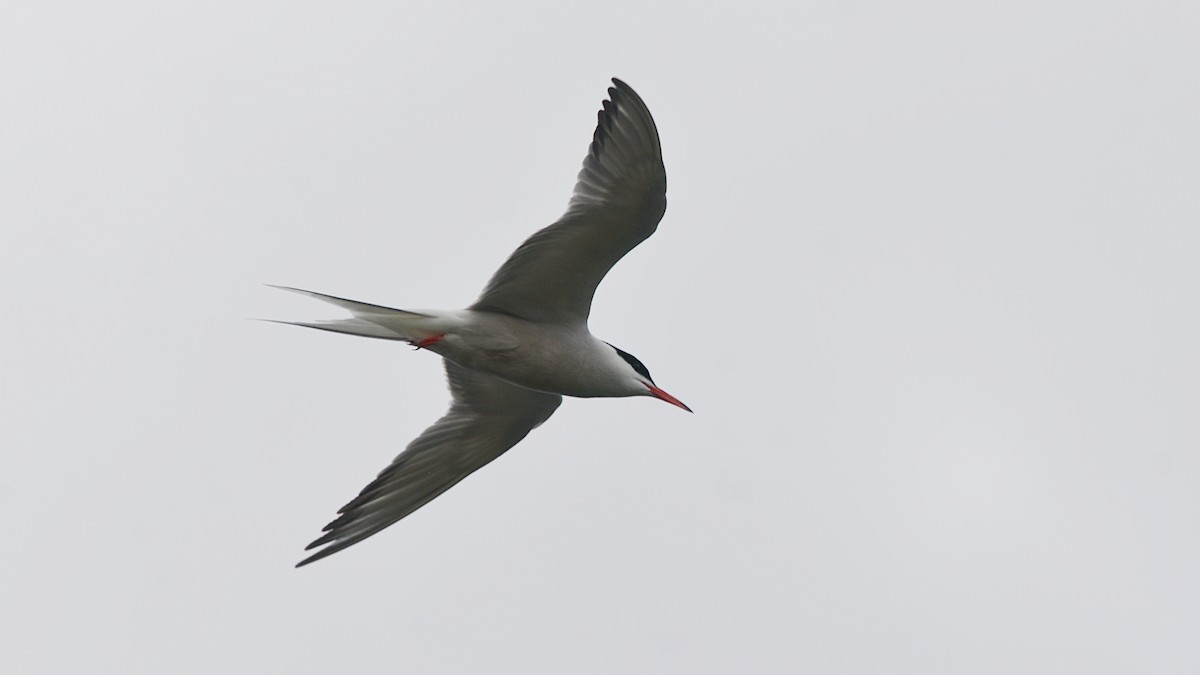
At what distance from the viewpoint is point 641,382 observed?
838 centimetres

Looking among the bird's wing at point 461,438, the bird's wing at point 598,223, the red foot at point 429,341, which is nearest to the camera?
the bird's wing at point 598,223

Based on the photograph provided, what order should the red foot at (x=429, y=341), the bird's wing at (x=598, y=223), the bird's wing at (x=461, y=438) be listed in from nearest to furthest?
the bird's wing at (x=598, y=223) → the red foot at (x=429, y=341) → the bird's wing at (x=461, y=438)

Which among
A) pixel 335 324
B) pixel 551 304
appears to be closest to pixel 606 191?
pixel 551 304

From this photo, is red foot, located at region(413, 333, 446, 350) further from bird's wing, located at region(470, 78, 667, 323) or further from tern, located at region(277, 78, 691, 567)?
bird's wing, located at region(470, 78, 667, 323)

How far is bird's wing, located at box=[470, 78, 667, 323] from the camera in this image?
7.52 meters

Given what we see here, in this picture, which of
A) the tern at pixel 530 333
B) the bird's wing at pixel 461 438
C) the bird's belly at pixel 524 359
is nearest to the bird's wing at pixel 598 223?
the tern at pixel 530 333

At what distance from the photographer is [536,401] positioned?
30.1 ft

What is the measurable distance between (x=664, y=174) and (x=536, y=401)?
216 centimetres

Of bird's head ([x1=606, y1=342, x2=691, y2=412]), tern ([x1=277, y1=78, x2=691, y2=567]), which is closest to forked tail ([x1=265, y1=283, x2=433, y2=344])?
tern ([x1=277, y1=78, x2=691, y2=567])

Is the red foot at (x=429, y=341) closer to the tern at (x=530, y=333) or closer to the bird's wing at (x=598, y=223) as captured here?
the tern at (x=530, y=333)

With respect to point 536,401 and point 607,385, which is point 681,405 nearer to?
point 607,385

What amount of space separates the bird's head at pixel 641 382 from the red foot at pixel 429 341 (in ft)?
3.26

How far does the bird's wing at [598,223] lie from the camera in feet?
24.7

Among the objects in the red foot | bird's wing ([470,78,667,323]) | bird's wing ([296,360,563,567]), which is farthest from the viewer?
bird's wing ([296,360,563,567])
